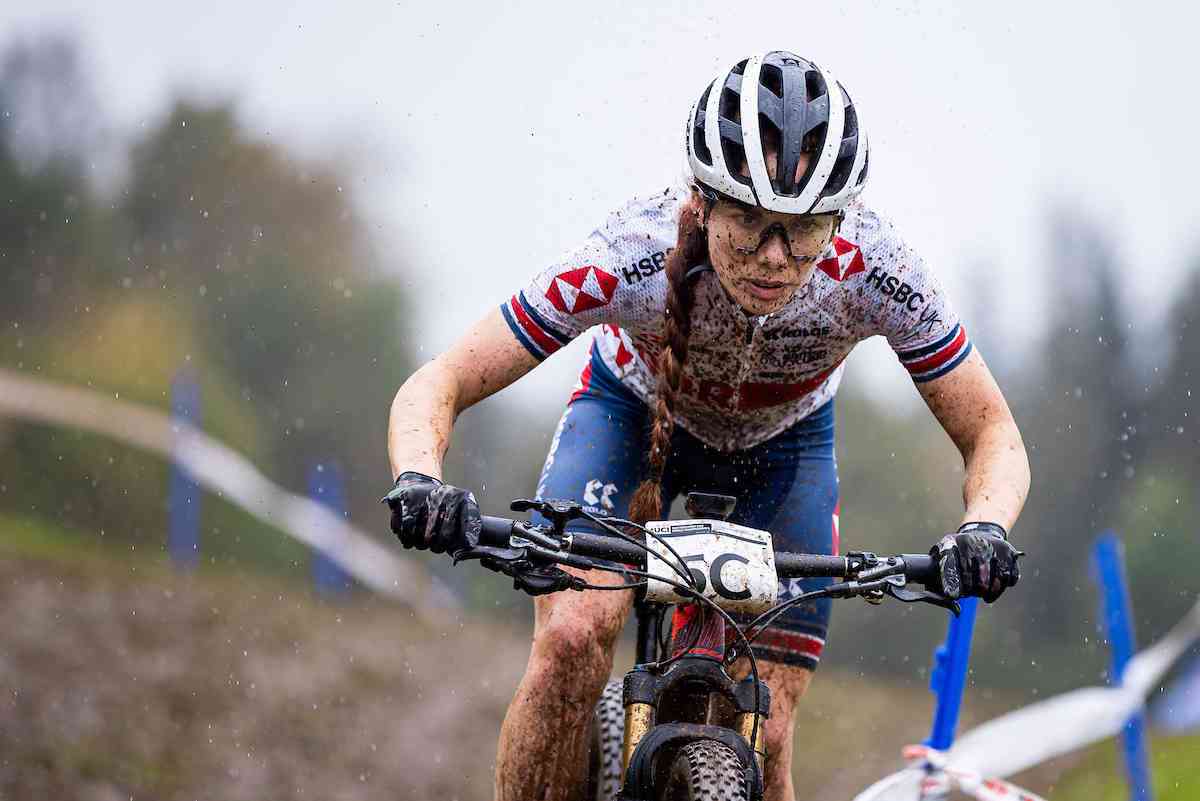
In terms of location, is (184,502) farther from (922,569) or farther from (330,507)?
(922,569)

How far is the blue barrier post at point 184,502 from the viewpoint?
12031 mm

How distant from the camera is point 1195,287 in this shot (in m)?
12.0

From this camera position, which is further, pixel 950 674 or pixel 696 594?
pixel 950 674

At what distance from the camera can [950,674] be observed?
5215mm

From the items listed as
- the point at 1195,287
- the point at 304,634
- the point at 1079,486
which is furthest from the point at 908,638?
Answer: the point at 304,634

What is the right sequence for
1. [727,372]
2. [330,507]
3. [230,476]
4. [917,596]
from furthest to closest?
[230,476], [330,507], [727,372], [917,596]

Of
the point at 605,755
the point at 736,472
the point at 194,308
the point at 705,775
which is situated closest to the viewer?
the point at 705,775

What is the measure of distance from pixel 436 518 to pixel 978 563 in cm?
109

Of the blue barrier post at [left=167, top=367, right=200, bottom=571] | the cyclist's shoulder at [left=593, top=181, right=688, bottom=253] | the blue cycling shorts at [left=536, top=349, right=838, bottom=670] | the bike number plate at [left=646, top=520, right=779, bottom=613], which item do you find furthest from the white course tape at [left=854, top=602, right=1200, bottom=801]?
the blue barrier post at [left=167, top=367, right=200, bottom=571]

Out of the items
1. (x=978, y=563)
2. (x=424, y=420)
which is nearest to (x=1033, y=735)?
(x=978, y=563)

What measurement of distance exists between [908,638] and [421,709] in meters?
4.43

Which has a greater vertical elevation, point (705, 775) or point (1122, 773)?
point (1122, 773)

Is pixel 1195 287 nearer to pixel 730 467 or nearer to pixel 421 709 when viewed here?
pixel 421 709

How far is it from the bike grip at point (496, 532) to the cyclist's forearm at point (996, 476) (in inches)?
45.0
